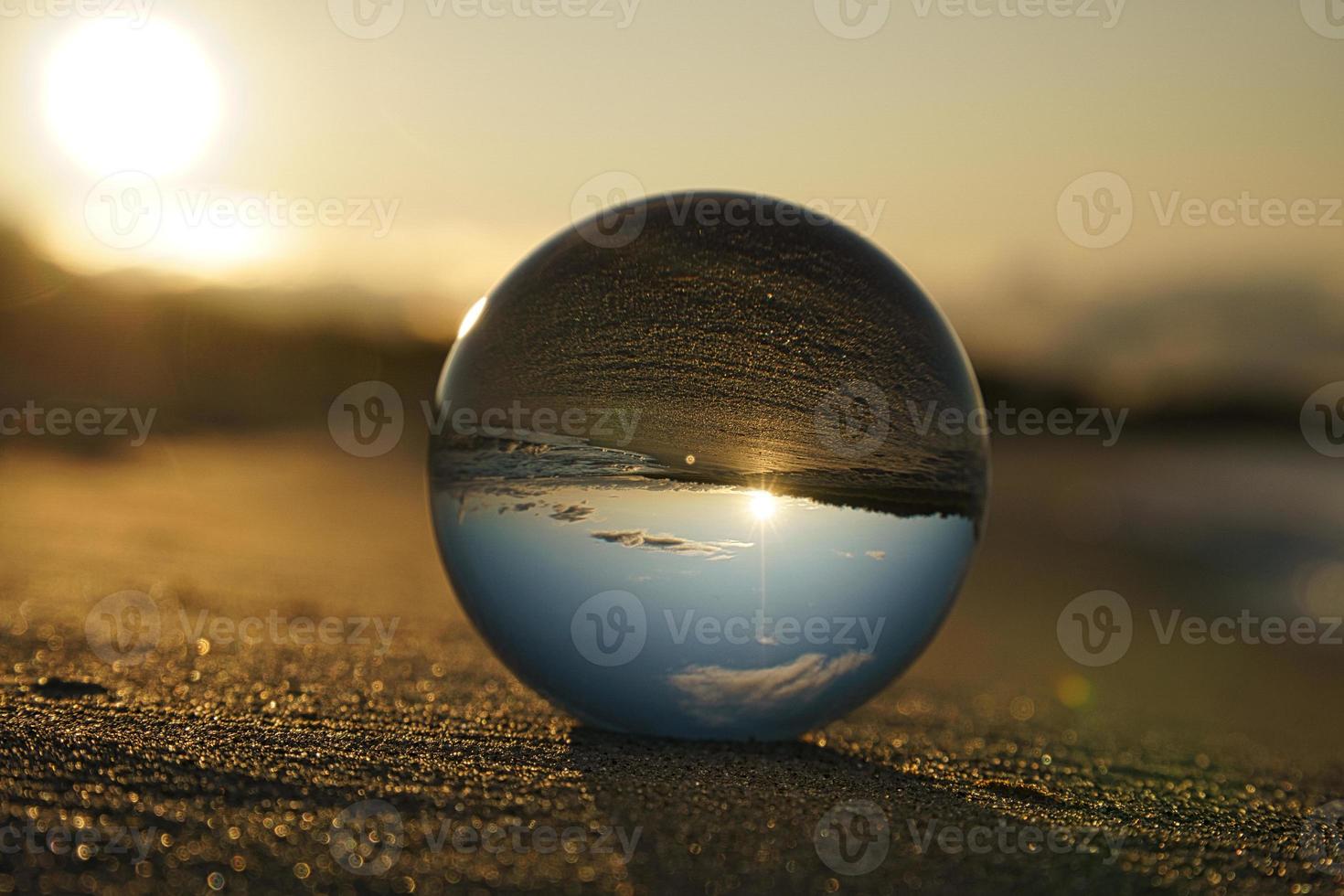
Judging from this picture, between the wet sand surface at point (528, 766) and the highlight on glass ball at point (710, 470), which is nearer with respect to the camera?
the wet sand surface at point (528, 766)

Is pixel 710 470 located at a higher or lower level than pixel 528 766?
higher

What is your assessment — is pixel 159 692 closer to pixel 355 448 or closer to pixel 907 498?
pixel 907 498

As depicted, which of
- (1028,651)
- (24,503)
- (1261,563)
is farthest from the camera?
(1261,563)

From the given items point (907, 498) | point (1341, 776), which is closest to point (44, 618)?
point (907, 498)

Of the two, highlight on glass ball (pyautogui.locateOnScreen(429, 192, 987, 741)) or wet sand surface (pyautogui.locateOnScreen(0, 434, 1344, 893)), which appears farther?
highlight on glass ball (pyautogui.locateOnScreen(429, 192, 987, 741))
